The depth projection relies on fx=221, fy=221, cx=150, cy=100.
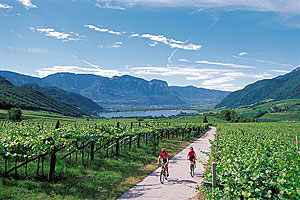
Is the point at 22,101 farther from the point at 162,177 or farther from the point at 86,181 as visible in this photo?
the point at 162,177

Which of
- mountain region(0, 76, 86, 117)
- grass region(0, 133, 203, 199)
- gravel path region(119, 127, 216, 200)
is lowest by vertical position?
gravel path region(119, 127, 216, 200)

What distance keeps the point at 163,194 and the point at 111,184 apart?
105 inches

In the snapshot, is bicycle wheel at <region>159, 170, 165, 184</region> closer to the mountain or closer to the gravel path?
the gravel path

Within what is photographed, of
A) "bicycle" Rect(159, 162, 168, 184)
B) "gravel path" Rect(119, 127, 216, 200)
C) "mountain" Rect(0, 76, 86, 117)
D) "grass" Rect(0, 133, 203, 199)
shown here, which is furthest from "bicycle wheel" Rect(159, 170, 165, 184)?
"mountain" Rect(0, 76, 86, 117)

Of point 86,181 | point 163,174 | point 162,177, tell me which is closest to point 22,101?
point 86,181

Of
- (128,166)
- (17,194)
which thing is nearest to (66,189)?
(17,194)

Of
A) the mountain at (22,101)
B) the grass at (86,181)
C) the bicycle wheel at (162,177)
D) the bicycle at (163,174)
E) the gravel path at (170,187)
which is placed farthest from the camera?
the mountain at (22,101)

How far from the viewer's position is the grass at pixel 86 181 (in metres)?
8.83

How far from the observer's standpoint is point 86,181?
10766 millimetres

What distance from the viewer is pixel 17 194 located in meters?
8.38

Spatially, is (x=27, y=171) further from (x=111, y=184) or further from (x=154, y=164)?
(x=154, y=164)

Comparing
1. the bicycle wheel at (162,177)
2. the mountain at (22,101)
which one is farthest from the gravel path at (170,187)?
the mountain at (22,101)

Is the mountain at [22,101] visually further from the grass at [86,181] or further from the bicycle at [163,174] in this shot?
the bicycle at [163,174]

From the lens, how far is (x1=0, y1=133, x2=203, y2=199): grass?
8828 mm
